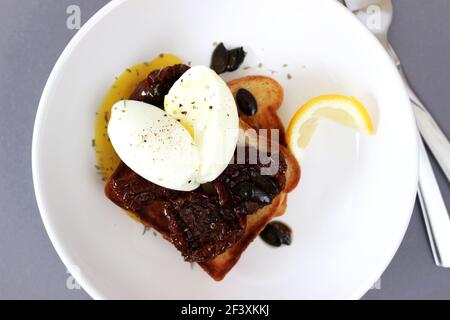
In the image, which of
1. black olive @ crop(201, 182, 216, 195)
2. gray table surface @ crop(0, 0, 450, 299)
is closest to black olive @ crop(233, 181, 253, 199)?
black olive @ crop(201, 182, 216, 195)

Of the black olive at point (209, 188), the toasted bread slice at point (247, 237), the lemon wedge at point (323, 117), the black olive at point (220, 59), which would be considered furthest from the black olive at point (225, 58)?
the black olive at point (209, 188)

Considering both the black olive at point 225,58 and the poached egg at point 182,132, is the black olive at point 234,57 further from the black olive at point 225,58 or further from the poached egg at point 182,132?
the poached egg at point 182,132

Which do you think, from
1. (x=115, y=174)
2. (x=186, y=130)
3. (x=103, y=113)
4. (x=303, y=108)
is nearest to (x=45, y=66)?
(x=103, y=113)

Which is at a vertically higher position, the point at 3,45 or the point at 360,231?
the point at 3,45

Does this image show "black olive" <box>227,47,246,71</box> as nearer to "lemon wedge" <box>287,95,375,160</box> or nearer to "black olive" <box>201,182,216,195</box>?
"lemon wedge" <box>287,95,375,160</box>

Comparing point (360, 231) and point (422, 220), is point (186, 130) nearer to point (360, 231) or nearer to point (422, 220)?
point (360, 231)

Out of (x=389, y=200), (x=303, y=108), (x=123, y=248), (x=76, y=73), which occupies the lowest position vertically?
(x=389, y=200)
